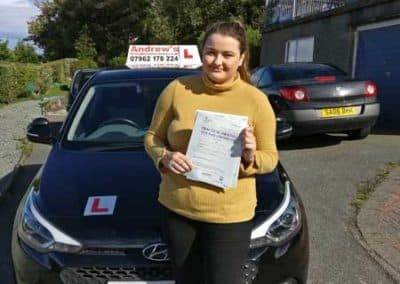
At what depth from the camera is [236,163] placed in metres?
2.47

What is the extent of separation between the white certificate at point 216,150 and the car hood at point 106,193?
716 mm

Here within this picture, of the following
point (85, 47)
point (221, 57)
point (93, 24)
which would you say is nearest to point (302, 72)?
point (221, 57)

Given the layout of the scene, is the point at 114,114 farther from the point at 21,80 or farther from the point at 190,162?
the point at 21,80

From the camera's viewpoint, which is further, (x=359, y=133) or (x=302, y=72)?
(x=302, y=72)

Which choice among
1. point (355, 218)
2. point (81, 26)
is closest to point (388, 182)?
point (355, 218)

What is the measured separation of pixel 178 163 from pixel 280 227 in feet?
3.28

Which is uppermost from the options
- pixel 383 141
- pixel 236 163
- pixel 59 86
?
pixel 236 163

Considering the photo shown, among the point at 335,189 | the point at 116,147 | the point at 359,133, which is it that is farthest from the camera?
the point at 359,133

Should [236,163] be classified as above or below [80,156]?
above

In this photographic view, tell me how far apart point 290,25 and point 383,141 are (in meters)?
10.9

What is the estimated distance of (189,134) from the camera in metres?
2.55

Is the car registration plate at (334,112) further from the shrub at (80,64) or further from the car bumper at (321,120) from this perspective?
the shrub at (80,64)

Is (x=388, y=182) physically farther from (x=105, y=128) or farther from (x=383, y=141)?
(x=105, y=128)

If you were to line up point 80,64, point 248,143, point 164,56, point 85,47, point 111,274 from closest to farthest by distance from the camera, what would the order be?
point 248,143, point 111,274, point 164,56, point 80,64, point 85,47
